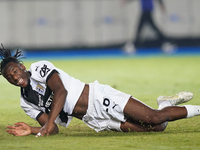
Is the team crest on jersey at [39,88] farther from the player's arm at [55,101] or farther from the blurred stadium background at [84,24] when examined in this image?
the blurred stadium background at [84,24]

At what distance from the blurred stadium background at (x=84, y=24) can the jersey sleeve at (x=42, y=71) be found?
13.7 metres

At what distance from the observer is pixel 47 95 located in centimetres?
456

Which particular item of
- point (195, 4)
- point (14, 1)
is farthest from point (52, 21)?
point (195, 4)

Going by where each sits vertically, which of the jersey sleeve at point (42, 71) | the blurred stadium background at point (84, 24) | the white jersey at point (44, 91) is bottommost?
the blurred stadium background at point (84, 24)

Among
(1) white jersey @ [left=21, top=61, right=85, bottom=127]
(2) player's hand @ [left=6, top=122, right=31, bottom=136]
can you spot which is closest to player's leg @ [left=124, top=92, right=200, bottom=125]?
(1) white jersey @ [left=21, top=61, right=85, bottom=127]

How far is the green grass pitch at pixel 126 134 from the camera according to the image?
4031mm

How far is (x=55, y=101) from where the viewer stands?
14.2 feet

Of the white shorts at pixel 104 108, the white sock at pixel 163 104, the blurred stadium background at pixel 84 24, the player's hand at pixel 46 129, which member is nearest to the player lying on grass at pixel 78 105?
the white shorts at pixel 104 108

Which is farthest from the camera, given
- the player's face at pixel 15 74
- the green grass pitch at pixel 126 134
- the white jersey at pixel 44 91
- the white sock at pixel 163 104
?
the white sock at pixel 163 104

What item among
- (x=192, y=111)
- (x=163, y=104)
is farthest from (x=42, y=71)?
(x=192, y=111)

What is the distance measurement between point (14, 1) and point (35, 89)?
47.8ft

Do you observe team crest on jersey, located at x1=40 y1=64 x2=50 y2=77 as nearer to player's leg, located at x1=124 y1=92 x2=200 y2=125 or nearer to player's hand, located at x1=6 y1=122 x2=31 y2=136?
player's hand, located at x1=6 y1=122 x2=31 y2=136

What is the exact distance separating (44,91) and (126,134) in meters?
1.08

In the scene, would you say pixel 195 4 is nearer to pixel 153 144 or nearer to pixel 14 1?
pixel 14 1
